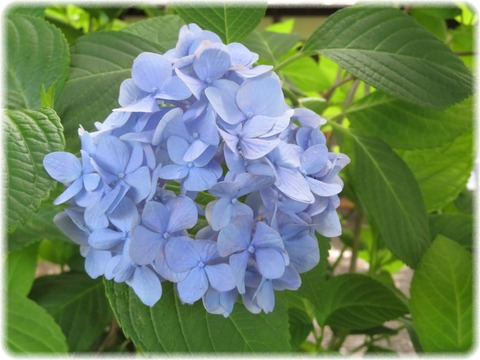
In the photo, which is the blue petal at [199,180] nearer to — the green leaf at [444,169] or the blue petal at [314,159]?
the blue petal at [314,159]

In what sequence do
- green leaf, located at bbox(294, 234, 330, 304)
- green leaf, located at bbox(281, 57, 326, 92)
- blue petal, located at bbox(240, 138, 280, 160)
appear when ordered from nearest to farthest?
blue petal, located at bbox(240, 138, 280, 160) < green leaf, located at bbox(294, 234, 330, 304) < green leaf, located at bbox(281, 57, 326, 92)

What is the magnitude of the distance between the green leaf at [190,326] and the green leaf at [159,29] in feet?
1.00

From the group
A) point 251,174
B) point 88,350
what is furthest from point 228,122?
point 88,350

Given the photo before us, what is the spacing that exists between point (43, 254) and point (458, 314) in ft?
1.97

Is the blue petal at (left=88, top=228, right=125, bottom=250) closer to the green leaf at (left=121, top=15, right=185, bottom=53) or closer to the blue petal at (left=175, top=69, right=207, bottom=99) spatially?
the blue petal at (left=175, top=69, right=207, bottom=99)

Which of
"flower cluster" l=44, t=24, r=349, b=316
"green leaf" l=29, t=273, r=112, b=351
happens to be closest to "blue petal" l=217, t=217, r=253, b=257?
"flower cluster" l=44, t=24, r=349, b=316

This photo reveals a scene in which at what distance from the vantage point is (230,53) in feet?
1.40

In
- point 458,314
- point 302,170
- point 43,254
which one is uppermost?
point 302,170

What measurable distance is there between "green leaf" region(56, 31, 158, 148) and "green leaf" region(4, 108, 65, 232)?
0.25 feet

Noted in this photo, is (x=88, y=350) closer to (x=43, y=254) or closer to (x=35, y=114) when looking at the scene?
(x=43, y=254)

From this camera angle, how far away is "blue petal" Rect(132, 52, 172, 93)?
410 mm

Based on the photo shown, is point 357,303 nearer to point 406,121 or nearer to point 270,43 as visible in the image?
point 406,121

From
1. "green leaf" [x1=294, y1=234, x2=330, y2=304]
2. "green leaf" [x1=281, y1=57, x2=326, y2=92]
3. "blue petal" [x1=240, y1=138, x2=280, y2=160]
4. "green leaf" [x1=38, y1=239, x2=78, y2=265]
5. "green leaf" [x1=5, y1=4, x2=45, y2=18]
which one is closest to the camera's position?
"blue petal" [x1=240, y1=138, x2=280, y2=160]

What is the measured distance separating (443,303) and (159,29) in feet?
1.46
